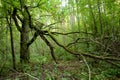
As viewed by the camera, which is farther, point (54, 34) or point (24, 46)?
point (24, 46)

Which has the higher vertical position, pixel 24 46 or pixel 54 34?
pixel 54 34

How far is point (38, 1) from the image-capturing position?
26.5ft

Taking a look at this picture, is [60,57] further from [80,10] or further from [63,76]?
[63,76]

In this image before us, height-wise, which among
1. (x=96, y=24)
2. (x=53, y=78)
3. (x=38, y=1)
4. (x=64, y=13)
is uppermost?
(x=38, y=1)

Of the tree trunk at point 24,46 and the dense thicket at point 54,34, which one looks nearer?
the dense thicket at point 54,34

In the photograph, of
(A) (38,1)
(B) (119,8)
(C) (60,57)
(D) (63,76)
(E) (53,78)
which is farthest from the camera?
(C) (60,57)

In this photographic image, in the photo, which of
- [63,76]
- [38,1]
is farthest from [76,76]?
[38,1]

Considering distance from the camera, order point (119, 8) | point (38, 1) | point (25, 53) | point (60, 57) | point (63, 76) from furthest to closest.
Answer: point (60, 57)
point (119, 8)
point (25, 53)
point (38, 1)
point (63, 76)

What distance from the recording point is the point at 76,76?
6.26 meters

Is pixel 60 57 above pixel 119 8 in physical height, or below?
below

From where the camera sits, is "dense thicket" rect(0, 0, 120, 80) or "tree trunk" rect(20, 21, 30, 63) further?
"tree trunk" rect(20, 21, 30, 63)

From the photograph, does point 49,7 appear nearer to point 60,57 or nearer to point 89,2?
point 89,2

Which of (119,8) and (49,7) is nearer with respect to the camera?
(49,7)

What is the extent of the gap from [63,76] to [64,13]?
134 inches
